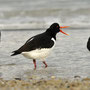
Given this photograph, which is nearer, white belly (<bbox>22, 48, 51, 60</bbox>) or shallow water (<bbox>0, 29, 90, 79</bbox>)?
shallow water (<bbox>0, 29, 90, 79</bbox>)

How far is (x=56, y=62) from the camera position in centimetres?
787

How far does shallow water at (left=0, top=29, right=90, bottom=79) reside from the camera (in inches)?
271

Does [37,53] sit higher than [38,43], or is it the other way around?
[38,43]

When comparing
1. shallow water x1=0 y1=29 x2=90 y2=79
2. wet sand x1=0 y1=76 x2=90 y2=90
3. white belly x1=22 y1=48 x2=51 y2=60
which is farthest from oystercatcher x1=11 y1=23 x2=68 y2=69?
wet sand x1=0 y1=76 x2=90 y2=90

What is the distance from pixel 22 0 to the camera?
33062 millimetres

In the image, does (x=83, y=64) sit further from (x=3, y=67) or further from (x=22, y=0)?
(x=22, y=0)

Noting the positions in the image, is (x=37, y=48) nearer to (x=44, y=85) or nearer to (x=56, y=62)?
(x=56, y=62)

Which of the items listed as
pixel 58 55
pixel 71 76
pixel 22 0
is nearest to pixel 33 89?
pixel 71 76

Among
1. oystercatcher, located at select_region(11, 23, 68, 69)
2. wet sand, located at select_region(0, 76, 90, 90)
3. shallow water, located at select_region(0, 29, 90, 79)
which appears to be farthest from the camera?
oystercatcher, located at select_region(11, 23, 68, 69)

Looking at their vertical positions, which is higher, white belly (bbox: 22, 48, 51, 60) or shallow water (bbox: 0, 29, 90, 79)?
white belly (bbox: 22, 48, 51, 60)

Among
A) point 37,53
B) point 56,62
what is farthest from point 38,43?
point 56,62

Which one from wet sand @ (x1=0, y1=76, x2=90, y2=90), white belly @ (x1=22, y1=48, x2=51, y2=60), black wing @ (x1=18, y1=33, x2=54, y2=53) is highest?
black wing @ (x1=18, y1=33, x2=54, y2=53)

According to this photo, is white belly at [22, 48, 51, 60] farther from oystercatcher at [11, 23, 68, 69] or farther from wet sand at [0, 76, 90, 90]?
wet sand at [0, 76, 90, 90]

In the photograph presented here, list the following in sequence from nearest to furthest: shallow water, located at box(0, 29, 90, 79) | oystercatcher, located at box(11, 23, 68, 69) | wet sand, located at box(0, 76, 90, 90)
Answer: wet sand, located at box(0, 76, 90, 90), shallow water, located at box(0, 29, 90, 79), oystercatcher, located at box(11, 23, 68, 69)
